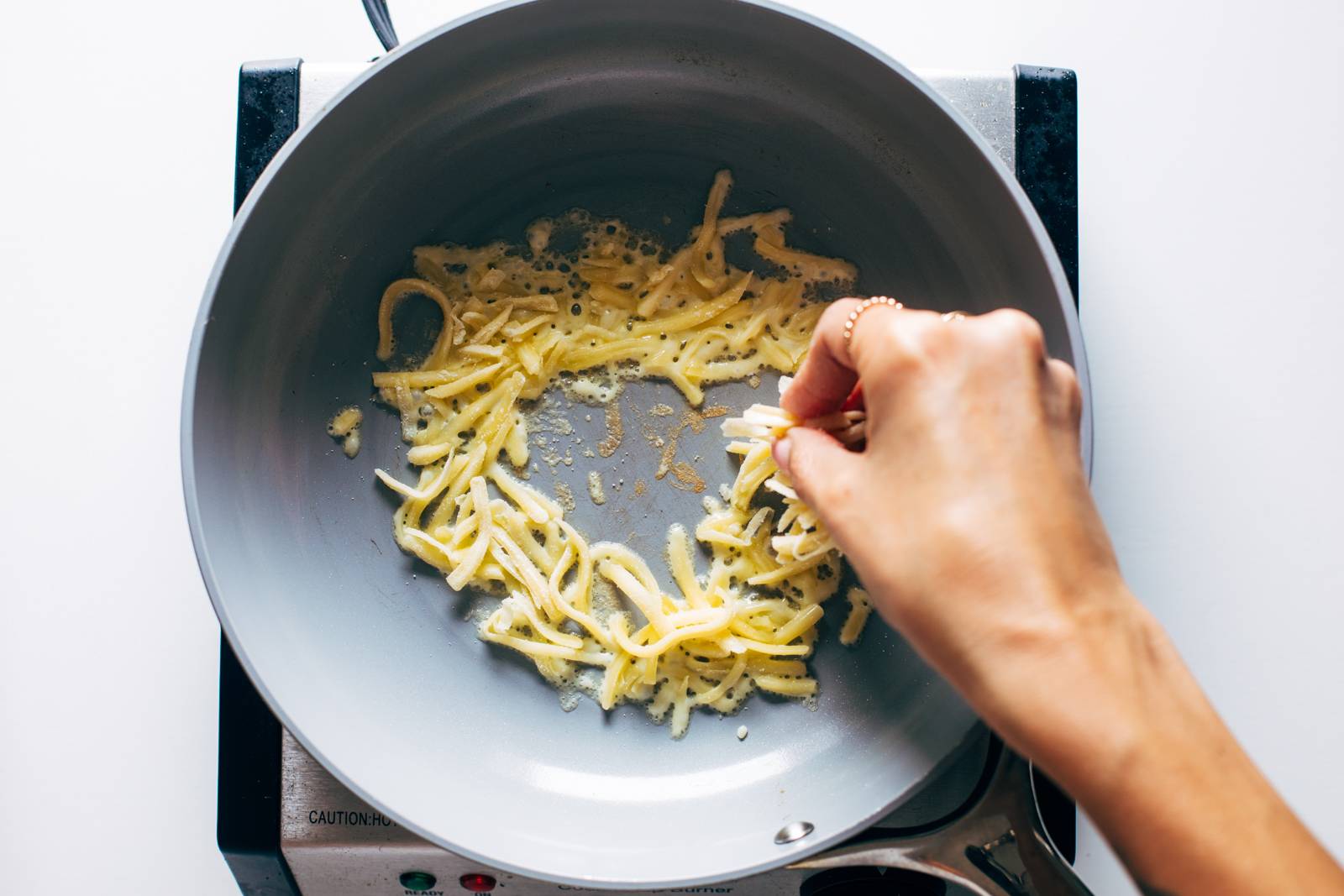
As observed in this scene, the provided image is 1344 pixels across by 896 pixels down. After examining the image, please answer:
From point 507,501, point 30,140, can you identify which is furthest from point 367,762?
point 30,140

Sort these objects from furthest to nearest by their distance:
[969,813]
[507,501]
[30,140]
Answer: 1. [30,140]
2. [507,501]
3. [969,813]

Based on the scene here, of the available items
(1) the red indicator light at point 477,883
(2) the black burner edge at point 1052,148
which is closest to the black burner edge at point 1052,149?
(2) the black burner edge at point 1052,148

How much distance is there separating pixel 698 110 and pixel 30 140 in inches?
31.5

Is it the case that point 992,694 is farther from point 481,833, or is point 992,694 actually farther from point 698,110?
point 698,110

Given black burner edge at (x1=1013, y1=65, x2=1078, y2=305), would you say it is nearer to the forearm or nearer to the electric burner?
the electric burner

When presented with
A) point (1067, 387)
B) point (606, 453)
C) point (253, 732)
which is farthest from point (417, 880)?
point (1067, 387)

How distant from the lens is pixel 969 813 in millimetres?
783

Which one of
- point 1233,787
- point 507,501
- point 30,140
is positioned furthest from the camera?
point 30,140

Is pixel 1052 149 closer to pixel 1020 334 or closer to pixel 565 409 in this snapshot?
pixel 1020 334

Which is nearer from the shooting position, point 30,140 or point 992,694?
point 992,694

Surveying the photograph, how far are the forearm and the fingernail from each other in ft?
0.86

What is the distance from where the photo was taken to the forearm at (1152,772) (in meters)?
0.56

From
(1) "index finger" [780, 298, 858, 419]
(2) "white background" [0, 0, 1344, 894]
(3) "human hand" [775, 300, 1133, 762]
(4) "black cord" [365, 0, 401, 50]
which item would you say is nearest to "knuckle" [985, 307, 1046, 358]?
(3) "human hand" [775, 300, 1133, 762]

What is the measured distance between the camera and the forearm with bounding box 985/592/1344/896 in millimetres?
557
